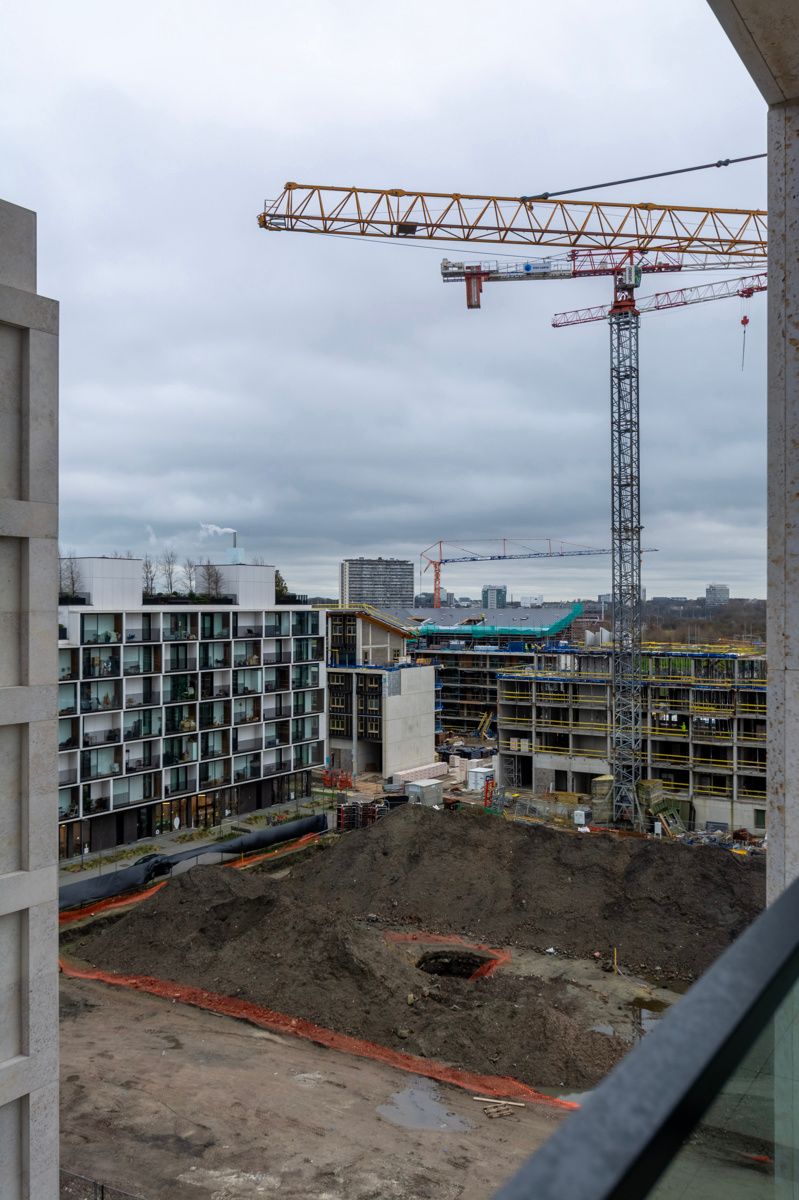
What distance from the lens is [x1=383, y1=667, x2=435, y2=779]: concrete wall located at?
172 feet

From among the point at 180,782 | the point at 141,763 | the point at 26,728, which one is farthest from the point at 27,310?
the point at 180,782

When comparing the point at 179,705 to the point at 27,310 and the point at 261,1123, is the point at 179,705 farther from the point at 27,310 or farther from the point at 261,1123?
the point at 27,310

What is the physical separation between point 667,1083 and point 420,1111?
797 inches

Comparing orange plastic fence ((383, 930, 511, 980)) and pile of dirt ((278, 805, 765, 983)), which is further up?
pile of dirt ((278, 805, 765, 983))

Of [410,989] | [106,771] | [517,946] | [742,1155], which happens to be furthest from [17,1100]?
[106,771]

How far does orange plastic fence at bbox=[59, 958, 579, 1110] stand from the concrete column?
16345 mm

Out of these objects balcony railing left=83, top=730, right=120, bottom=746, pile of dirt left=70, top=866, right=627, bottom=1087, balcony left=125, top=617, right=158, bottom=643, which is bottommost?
pile of dirt left=70, top=866, right=627, bottom=1087

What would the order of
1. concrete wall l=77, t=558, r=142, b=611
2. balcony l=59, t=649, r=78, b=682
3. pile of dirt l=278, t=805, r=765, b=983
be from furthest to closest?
1. concrete wall l=77, t=558, r=142, b=611
2. balcony l=59, t=649, r=78, b=682
3. pile of dirt l=278, t=805, r=765, b=983

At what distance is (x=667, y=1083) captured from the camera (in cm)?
100

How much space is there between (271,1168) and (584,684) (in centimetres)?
3411

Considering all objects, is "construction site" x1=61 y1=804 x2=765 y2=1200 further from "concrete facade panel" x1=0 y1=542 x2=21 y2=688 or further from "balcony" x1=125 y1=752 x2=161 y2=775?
"concrete facade panel" x1=0 y1=542 x2=21 y2=688

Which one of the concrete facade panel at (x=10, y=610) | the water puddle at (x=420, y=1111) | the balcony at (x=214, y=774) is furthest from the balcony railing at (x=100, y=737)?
the concrete facade panel at (x=10, y=610)

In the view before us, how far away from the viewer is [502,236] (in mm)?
48094

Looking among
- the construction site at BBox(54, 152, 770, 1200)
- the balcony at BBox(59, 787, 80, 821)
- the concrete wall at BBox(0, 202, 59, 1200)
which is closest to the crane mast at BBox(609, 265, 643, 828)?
the construction site at BBox(54, 152, 770, 1200)
